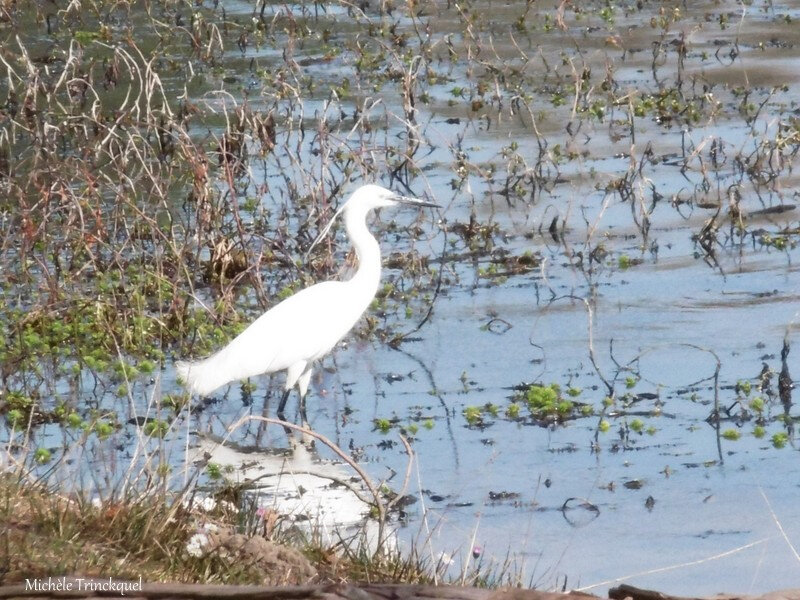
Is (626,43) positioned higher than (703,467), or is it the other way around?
(626,43)

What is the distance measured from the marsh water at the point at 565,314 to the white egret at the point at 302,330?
0.24 m

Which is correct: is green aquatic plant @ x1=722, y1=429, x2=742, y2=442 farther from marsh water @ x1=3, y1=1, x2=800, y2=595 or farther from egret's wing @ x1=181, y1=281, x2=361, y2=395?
egret's wing @ x1=181, y1=281, x2=361, y2=395

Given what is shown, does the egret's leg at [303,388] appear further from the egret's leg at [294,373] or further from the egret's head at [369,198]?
the egret's head at [369,198]

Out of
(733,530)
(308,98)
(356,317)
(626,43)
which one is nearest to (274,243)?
(356,317)

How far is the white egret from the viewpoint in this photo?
22.5 ft

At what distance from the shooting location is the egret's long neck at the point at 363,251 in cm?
738

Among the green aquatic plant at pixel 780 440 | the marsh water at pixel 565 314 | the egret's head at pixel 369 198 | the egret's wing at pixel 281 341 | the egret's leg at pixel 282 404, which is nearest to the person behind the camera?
the marsh water at pixel 565 314

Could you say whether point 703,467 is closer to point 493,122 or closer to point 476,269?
Answer: point 476,269

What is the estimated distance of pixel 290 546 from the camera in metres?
4.34

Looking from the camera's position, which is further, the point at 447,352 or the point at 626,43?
the point at 626,43

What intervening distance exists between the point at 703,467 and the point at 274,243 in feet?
10.7

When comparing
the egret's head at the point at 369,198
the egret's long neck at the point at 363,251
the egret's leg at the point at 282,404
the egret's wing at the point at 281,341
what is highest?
the egret's head at the point at 369,198

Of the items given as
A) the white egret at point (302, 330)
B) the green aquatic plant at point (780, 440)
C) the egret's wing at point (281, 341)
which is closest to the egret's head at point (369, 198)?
the white egret at point (302, 330)

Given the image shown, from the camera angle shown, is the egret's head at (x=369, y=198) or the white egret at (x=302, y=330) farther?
the egret's head at (x=369, y=198)
